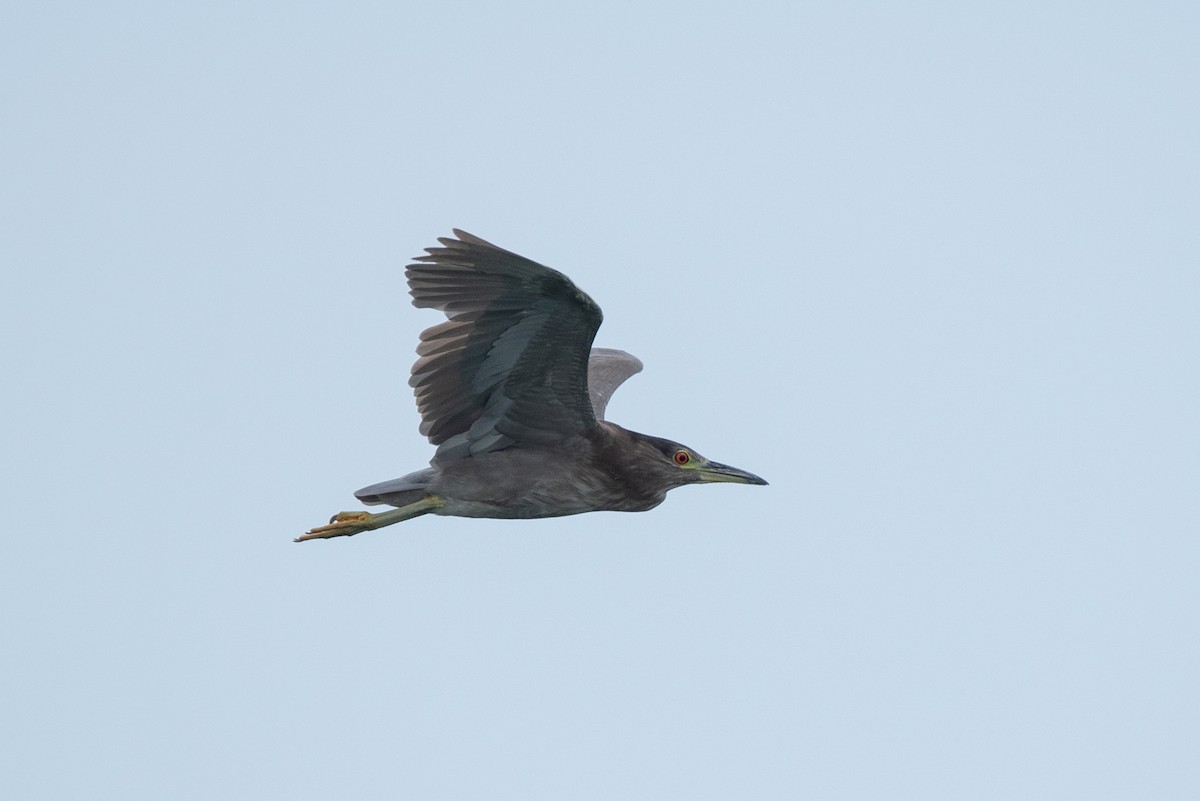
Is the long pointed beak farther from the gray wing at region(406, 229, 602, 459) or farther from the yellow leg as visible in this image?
the yellow leg

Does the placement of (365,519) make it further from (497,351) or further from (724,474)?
(724,474)

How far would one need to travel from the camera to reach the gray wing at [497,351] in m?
11.6

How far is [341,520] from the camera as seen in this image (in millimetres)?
12805

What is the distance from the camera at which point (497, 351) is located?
1216 centimetres

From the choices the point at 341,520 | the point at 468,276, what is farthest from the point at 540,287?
the point at 341,520

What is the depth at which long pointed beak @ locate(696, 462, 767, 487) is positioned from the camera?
13.3m

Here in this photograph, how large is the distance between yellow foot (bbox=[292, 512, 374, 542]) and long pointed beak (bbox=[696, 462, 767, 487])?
8.83 feet

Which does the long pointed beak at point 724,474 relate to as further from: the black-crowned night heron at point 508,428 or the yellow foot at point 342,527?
the yellow foot at point 342,527

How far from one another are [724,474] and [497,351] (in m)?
2.36

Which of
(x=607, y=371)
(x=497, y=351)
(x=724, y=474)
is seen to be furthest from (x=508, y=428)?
(x=607, y=371)

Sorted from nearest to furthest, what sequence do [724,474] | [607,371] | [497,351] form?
[497,351], [724,474], [607,371]

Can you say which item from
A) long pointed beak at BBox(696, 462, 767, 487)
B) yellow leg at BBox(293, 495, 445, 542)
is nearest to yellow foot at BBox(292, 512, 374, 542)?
yellow leg at BBox(293, 495, 445, 542)

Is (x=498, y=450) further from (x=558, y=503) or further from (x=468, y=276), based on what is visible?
(x=468, y=276)

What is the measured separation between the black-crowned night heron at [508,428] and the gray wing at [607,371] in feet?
6.59
